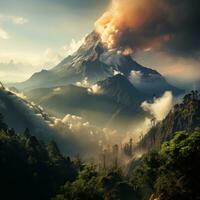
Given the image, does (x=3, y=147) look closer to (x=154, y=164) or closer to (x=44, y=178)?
(x=44, y=178)

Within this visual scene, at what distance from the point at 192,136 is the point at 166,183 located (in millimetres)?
10915

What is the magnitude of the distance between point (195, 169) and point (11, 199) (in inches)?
3985

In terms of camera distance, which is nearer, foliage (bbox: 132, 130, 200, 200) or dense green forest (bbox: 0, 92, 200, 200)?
foliage (bbox: 132, 130, 200, 200)

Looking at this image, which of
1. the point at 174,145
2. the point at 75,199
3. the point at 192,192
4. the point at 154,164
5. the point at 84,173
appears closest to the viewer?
the point at 192,192

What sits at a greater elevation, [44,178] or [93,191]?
[44,178]

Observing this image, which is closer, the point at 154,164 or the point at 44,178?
the point at 154,164

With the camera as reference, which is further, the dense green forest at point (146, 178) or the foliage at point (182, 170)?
the dense green forest at point (146, 178)

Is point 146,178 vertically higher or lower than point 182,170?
higher

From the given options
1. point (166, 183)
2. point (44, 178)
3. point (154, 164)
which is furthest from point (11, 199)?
point (166, 183)

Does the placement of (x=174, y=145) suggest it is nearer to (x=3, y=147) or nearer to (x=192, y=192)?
(x=192, y=192)

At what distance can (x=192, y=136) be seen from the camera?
288 feet

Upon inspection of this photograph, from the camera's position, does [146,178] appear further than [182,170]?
Yes

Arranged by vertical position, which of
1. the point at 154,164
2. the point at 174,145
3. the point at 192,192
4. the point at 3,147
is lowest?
the point at 192,192

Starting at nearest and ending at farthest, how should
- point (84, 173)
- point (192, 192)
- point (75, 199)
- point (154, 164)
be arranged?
point (192, 192) < point (75, 199) < point (84, 173) < point (154, 164)
